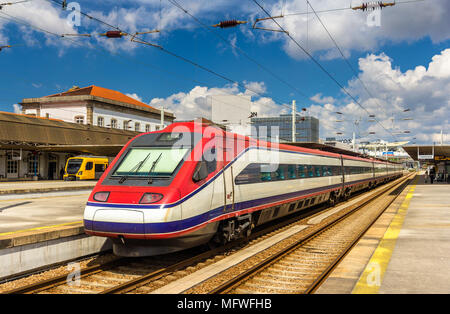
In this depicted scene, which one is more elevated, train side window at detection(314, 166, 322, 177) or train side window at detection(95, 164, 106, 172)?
train side window at detection(95, 164, 106, 172)

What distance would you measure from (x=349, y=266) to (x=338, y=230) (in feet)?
17.1

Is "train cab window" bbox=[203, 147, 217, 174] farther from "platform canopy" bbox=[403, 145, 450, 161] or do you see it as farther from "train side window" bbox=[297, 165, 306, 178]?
"platform canopy" bbox=[403, 145, 450, 161]

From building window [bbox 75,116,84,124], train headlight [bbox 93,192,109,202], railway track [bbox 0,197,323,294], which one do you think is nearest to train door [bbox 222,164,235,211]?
railway track [bbox 0,197,323,294]

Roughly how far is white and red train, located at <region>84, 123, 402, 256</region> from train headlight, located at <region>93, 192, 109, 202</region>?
0.08ft

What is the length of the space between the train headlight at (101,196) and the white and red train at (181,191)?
0.02 m

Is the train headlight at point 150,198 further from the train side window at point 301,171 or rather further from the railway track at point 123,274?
the train side window at point 301,171

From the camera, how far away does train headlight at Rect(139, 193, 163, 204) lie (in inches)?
280

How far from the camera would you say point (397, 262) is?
776 centimetres

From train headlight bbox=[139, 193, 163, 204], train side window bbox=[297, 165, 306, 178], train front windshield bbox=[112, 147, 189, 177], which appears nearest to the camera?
train headlight bbox=[139, 193, 163, 204]

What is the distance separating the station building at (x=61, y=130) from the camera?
32.6 meters

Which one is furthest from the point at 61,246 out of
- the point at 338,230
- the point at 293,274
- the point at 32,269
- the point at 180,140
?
the point at 338,230

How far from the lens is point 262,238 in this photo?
36.7ft

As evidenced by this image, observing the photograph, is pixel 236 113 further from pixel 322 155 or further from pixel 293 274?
pixel 293 274

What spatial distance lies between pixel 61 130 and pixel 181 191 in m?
33.0
